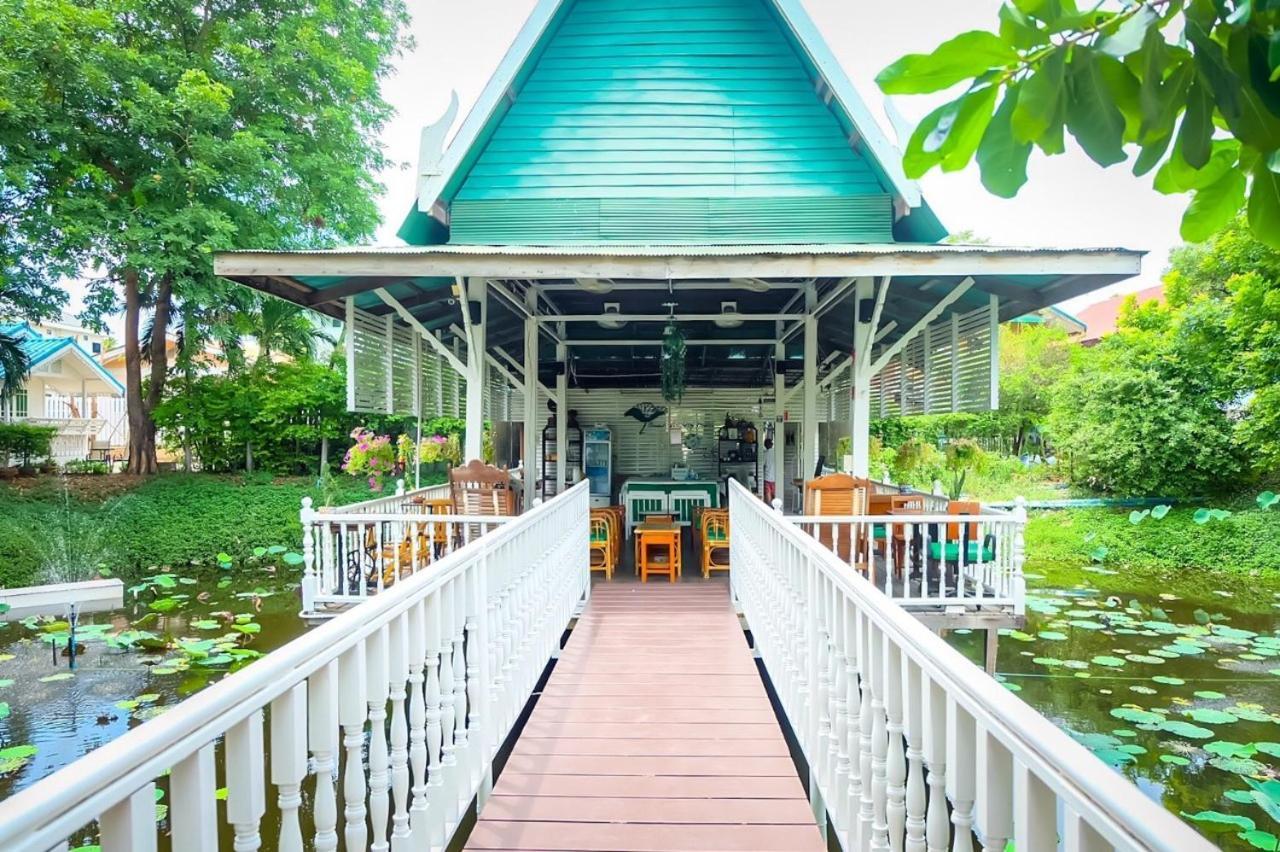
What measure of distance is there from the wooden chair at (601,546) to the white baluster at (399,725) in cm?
519

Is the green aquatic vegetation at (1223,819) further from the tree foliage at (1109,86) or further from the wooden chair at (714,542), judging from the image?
the tree foliage at (1109,86)

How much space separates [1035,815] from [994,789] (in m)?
0.15

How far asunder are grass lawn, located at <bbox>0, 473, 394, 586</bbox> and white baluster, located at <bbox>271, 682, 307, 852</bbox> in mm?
11752

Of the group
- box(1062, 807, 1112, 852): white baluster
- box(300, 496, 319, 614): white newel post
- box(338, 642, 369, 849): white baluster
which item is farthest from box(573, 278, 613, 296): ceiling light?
box(1062, 807, 1112, 852): white baluster

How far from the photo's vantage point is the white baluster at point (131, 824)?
0.99 metres

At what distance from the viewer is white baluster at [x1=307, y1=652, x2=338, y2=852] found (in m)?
1.57

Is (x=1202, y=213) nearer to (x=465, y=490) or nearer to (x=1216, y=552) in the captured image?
(x=465, y=490)

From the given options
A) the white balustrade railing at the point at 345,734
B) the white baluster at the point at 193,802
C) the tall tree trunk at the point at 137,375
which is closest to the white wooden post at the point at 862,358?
the white balustrade railing at the point at 345,734

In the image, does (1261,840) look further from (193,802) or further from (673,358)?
(673,358)

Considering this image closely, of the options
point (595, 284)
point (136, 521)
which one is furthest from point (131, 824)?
point (136, 521)

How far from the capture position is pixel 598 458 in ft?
42.0

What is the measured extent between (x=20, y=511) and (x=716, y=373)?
38.9 ft

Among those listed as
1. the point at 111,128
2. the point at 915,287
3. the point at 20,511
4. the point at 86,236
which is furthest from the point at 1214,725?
the point at 111,128

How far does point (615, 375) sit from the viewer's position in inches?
491
